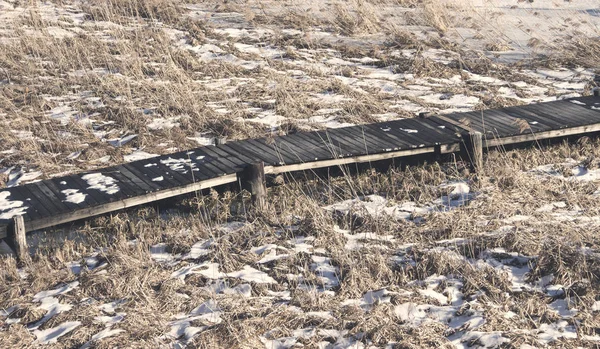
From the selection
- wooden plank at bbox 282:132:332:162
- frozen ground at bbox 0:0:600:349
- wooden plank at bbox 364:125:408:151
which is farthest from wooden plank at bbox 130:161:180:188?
wooden plank at bbox 364:125:408:151

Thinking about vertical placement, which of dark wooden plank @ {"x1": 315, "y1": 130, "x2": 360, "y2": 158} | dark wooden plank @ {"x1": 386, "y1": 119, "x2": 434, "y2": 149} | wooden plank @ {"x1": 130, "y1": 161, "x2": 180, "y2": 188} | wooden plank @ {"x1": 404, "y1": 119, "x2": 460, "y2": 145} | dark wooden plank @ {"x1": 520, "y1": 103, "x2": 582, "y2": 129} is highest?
wooden plank @ {"x1": 130, "y1": 161, "x2": 180, "y2": 188}

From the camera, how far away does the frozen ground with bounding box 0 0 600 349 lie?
562 centimetres

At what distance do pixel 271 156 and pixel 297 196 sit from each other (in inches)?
20.5

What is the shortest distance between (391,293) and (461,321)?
0.60 meters

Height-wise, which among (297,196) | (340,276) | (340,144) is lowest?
(340,276)

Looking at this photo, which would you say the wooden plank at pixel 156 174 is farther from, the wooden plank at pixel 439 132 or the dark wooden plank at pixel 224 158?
the wooden plank at pixel 439 132

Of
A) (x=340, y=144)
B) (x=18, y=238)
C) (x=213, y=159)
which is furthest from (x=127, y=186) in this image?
(x=340, y=144)

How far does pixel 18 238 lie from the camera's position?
21.8ft

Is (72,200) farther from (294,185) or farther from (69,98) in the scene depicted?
(69,98)

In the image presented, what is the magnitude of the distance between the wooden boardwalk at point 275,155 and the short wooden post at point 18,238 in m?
0.09

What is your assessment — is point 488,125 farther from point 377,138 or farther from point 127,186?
point 127,186

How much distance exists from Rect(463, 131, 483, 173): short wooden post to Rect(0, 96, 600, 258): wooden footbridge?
0.01 metres

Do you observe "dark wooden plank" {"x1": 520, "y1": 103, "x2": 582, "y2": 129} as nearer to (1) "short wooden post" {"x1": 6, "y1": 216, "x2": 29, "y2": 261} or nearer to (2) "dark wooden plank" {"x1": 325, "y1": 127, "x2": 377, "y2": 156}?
(2) "dark wooden plank" {"x1": 325, "y1": 127, "x2": 377, "y2": 156}

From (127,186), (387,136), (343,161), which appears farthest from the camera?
(387,136)
